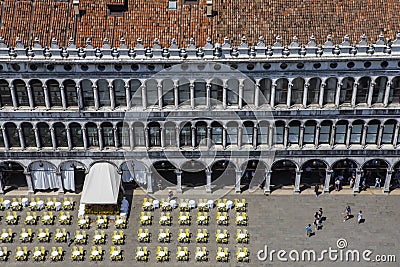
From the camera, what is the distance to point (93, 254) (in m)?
68.0

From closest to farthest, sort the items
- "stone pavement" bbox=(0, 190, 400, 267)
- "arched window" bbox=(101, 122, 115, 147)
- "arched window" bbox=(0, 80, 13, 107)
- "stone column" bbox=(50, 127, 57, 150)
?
1. "stone pavement" bbox=(0, 190, 400, 267)
2. "arched window" bbox=(0, 80, 13, 107)
3. "stone column" bbox=(50, 127, 57, 150)
4. "arched window" bbox=(101, 122, 115, 147)

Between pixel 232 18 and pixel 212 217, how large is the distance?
21.2 meters

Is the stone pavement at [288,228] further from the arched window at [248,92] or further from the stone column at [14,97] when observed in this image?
the stone column at [14,97]

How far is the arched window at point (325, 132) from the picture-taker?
73312 millimetres

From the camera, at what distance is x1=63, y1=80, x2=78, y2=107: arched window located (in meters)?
70.5

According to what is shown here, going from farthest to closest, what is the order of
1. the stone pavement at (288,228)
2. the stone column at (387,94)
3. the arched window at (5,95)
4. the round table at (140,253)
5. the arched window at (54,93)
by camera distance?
1. the arched window at (5,95)
2. the arched window at (54,93)
3. the stone column at (387,94)
4. the stone pavement at (288,228)
5. the round table at (140,253)

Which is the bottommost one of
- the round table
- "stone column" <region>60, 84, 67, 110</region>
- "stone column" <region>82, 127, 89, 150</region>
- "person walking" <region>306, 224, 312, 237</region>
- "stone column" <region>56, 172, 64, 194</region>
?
the round table

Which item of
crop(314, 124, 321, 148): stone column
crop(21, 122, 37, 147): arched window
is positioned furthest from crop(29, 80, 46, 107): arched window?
crop(314, 124, 321, 148): stone column

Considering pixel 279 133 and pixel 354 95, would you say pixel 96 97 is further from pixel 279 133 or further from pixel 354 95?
pixel 354 95

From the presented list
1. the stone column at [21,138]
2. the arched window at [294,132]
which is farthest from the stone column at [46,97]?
the arched window at [294,132]

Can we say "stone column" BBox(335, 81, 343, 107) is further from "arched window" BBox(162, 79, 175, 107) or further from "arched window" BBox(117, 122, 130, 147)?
"arched window" BBox(117, 122, 130, 147)

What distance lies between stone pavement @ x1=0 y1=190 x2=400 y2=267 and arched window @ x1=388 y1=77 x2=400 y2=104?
1169 cm

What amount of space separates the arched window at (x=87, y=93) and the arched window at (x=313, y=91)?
22542 millimetres

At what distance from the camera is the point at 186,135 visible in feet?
243
